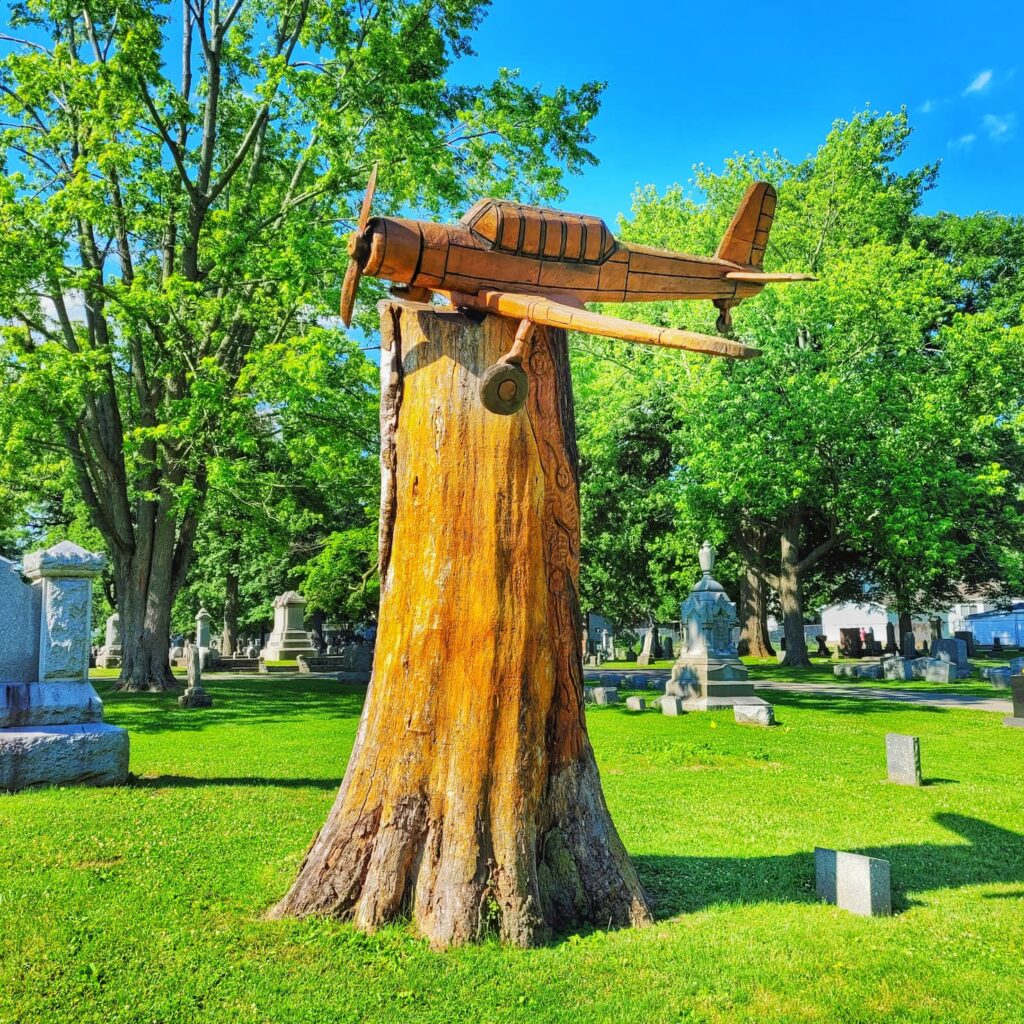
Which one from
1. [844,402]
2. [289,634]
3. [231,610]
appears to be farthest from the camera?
[231,610]

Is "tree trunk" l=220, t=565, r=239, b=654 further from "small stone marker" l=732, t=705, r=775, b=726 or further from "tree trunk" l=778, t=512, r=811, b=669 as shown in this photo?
"small stone marker" l=732, t=705, r=775, b=726

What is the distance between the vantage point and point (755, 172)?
1254 inches

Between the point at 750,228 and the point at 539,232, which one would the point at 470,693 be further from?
the point at 750,228

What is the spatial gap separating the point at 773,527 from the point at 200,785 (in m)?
24.1

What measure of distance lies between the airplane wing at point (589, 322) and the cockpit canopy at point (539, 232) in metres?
0.27

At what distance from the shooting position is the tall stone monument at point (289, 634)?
32219 mm

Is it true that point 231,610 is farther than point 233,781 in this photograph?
Yes

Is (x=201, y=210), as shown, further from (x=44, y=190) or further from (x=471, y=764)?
(x=471, y=764)

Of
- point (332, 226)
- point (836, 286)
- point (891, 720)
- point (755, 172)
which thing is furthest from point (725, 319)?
point (755, 172)

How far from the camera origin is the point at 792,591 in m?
27.6

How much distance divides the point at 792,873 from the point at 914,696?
15515 millimetres

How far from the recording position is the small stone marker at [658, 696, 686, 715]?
1567cm

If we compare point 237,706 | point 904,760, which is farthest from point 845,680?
point 237,706

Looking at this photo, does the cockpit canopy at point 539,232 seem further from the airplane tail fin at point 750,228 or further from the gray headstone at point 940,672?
the gray headstone at point 940,672
